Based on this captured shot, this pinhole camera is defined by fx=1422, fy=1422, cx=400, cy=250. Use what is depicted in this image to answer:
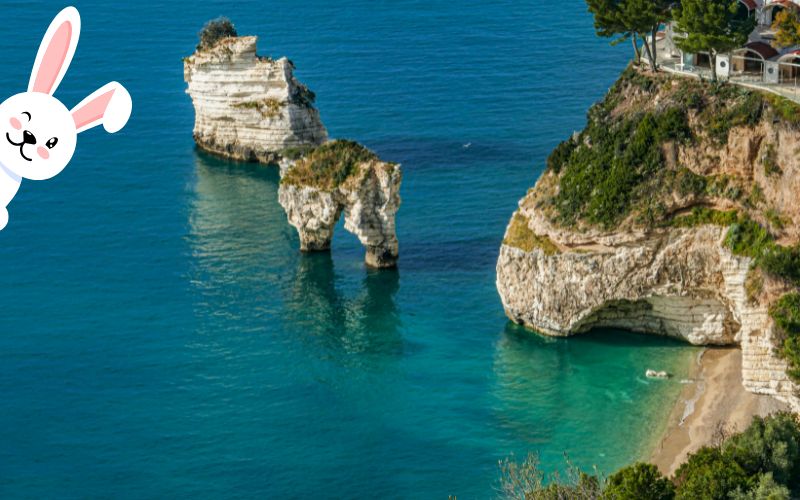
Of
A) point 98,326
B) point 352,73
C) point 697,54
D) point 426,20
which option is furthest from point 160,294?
point 426,20

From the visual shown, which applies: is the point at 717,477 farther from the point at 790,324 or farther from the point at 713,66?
the point at 713,66

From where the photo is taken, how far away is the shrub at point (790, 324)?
71.1 m

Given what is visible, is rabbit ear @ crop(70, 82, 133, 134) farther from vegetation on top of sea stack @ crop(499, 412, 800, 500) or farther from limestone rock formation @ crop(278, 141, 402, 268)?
limestone rock formation @ crop(278, 141, 402, 268)

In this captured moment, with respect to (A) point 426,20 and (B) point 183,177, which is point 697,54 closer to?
(B) point 183,177

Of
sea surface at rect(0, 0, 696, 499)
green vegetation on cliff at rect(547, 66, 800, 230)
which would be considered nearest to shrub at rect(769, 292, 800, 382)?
green vegetation on cliff at rect(547, 66, 800, 230)

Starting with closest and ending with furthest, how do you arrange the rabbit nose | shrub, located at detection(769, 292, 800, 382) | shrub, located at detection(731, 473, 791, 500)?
the rabbit nose < shrub, located at detection(731, 473, 791, 500) < shrub, located at detection(769, 292, 800, 382)

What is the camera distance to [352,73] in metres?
145

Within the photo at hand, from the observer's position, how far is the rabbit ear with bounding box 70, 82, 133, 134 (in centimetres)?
3162

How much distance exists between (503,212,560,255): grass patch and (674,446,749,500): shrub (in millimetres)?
22372

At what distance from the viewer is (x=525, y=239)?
8331 cm

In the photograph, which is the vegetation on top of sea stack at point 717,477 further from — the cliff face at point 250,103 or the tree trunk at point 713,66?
the cliff face at point 250,103

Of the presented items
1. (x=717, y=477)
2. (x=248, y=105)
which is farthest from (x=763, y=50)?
(x=248, y=105)

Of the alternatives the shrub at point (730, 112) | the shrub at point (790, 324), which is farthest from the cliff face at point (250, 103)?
the shrub at point (790, 324)

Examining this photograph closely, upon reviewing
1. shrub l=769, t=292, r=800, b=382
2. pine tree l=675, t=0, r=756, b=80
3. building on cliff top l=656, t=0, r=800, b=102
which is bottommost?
shrub l=769, t=292, r=800, b=382
